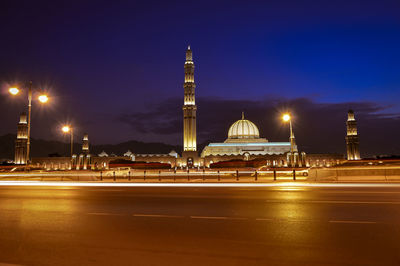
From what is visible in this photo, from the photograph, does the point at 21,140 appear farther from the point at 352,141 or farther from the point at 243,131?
the point at 352,141

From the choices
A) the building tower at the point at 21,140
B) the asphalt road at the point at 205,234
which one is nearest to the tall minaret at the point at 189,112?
the building tower at the point at 21,140

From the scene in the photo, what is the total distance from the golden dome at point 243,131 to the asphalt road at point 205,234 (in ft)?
275

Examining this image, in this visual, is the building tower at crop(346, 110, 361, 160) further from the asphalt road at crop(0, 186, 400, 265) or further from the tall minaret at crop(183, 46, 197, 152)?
the asphalt road at crop(0, 186, 400, 265)

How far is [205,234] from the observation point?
6.48 m

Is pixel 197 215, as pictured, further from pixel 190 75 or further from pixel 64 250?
pixel 190 75

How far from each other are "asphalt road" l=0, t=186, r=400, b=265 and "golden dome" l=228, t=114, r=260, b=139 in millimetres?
83878

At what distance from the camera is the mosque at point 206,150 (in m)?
69.6

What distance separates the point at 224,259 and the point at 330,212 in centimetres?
488

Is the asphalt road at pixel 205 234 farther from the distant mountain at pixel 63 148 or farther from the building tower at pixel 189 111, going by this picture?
the distant mountain at pixel 63 148

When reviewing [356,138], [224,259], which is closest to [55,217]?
[224,259]

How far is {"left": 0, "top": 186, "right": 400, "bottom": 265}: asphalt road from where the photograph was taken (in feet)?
16.5

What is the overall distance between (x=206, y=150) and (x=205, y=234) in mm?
80579

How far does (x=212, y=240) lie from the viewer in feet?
19.7

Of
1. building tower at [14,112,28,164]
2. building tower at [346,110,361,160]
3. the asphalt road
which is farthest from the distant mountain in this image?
the asphalt road
